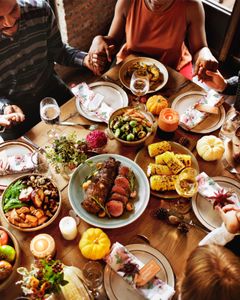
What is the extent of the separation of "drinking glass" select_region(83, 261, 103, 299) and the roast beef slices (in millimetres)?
269

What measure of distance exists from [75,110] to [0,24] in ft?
2.23

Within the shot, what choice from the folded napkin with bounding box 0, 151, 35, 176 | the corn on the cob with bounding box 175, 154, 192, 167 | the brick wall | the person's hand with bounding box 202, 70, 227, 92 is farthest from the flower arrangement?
the brick wall

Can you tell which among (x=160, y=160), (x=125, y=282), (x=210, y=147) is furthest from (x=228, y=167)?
(x=125, y=282)

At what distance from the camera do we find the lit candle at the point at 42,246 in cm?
147

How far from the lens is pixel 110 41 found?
250 centimetres

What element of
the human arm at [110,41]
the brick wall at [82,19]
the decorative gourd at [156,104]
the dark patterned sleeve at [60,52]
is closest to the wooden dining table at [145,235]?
the decorative gourd at [156,104]

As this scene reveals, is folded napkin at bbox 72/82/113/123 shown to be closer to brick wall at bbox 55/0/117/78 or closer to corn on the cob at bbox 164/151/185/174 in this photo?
corn on the cob at bbox 164/151/185/174

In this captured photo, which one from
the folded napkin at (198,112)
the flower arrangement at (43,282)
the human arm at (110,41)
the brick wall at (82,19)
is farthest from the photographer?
the brick wall at (82,19)

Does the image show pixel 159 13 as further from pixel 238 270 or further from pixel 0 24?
pixel 238 270

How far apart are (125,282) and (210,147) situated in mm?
838

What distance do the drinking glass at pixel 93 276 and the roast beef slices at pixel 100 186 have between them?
0.88 feet

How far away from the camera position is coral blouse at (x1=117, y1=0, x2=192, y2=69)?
2400 mm

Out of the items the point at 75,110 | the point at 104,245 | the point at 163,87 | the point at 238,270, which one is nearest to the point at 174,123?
the point at 163,87

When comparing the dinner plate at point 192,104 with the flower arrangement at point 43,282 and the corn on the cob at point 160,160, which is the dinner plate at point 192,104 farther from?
the flower arrangement at point 43,282
